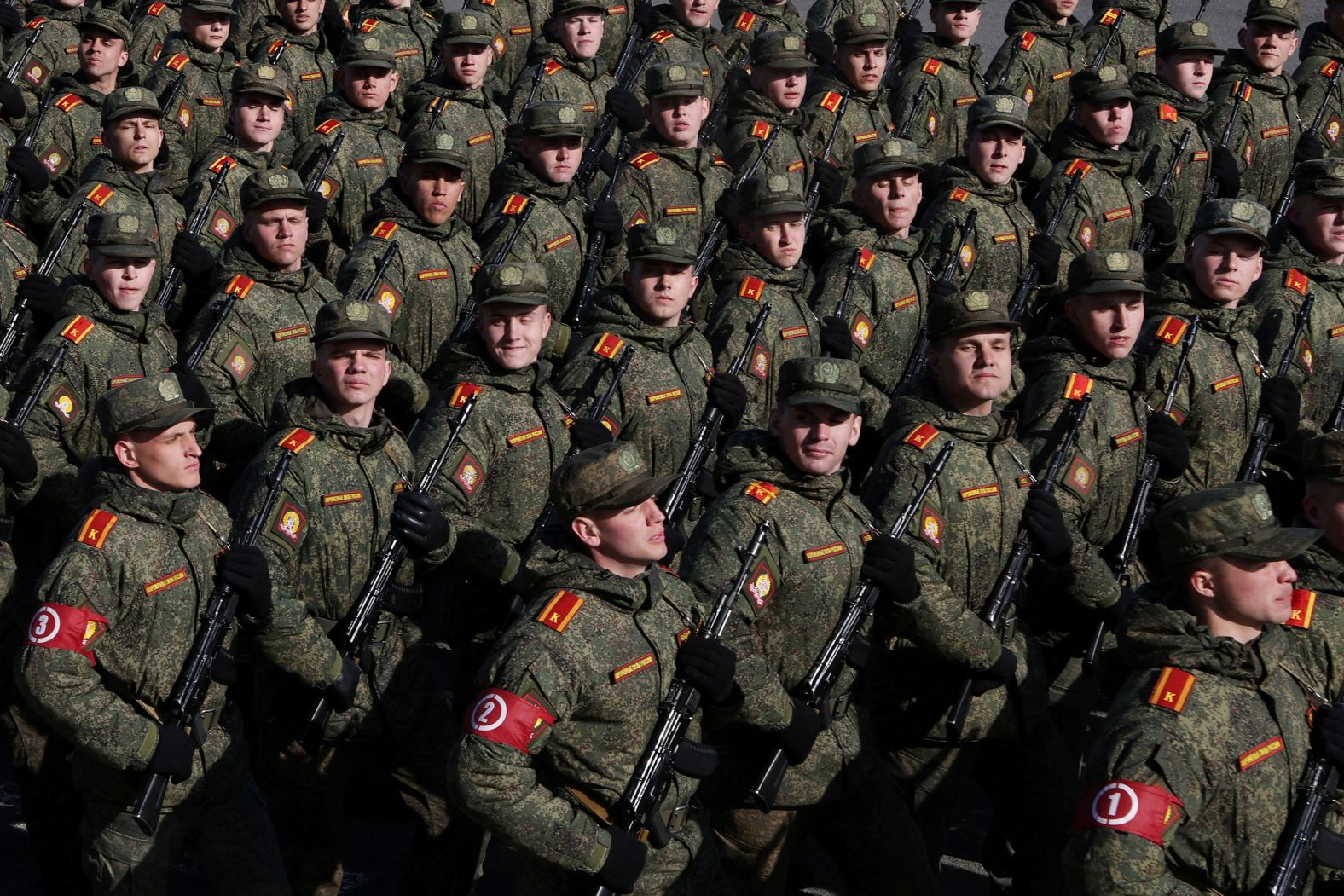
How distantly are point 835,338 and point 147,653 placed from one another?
17.0 ft

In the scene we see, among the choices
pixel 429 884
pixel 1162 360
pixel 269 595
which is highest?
pixel 1162 360

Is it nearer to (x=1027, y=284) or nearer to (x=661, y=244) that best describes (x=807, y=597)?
(x=661, y=244)

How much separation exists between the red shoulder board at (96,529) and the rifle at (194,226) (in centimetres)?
470

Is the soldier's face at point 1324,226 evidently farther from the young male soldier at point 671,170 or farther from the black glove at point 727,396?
the black glove at point 727,396

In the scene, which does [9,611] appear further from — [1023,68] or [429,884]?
[1023,68]

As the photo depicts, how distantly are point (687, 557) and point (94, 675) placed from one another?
2.38 metres

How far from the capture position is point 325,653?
26.3 ft

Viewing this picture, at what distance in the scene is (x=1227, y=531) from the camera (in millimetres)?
6551

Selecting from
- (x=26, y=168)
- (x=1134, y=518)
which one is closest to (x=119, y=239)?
(x=26, y=168)

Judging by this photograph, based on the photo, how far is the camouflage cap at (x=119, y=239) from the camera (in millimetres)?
9828

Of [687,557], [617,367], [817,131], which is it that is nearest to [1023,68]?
[817,131]

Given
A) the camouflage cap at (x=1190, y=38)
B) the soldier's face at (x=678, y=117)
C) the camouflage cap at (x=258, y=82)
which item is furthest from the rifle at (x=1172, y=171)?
the camouflage cap at (x=258, y=82)

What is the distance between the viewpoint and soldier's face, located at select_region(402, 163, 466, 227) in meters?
11.4

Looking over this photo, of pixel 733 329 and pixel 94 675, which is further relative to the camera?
pixel 733 329
